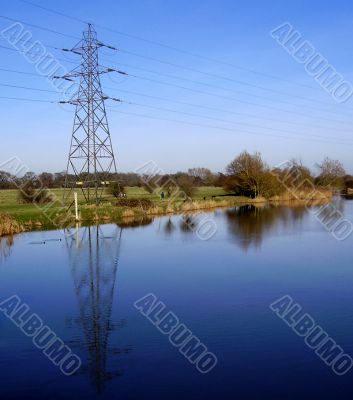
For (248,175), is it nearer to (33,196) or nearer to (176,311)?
(33,196)

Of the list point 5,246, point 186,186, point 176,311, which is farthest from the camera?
point 186,186

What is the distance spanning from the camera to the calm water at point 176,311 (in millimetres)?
6020

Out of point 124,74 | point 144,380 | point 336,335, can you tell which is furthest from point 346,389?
point 124,74

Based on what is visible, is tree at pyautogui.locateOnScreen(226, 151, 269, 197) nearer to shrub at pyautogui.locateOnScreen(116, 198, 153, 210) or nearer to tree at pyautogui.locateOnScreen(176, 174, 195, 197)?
tree at pyautogui.locateOnScreen(176, 174, 195, 197)

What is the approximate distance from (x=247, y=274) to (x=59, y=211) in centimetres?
1571

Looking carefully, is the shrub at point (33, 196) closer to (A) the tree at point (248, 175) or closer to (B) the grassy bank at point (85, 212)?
(B) the grassy bank at point (85, 212)

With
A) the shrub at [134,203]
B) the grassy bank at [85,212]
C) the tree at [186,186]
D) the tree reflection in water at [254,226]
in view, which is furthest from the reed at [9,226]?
the tree at [186,186]

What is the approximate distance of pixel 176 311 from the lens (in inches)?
356

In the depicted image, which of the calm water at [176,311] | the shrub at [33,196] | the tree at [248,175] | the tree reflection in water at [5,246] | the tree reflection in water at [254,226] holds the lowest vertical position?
the tree reflection in water at [5,246]

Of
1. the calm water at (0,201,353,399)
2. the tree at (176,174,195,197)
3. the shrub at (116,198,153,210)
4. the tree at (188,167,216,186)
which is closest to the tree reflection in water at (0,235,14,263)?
the calm water at (0,201,353,399)

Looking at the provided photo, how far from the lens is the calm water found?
6.02 metres

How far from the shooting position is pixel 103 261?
47.2ft

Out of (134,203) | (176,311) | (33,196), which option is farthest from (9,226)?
(176,311)

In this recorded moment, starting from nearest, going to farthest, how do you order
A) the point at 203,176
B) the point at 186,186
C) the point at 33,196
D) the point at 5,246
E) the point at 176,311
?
the point at 176,311 → the point at 5,246 → the point at 33,196 → the point at 186,186 → the point at 203,176
